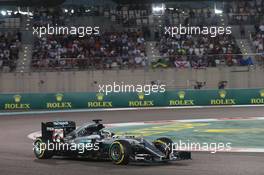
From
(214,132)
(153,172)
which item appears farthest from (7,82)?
(153,172)

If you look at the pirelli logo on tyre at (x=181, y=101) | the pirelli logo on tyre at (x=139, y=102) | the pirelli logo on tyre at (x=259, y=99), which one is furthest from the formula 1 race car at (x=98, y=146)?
the pirelli logo on tyre at (x=259, y=99)

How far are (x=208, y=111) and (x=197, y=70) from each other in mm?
4670

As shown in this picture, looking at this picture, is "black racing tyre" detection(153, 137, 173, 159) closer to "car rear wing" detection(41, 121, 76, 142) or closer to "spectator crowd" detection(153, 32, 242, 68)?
"car rear wing" detection(41, 121, 76, 142)

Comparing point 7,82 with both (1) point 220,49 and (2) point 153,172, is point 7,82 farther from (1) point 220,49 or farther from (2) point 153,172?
(2) point 153,172

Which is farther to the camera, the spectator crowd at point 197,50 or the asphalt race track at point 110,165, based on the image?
the spectator crowd at point 197,50

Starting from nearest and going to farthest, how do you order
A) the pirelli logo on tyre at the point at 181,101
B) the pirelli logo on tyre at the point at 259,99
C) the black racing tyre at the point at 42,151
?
the black racing tyre at the point at 42,151, the pirelli logo on tyre at the point at 181,101, the pirelli logo on tyre at the point at 259,99

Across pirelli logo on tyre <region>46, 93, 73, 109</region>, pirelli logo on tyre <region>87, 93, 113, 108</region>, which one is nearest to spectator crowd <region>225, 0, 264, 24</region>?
pirelli logo on tyre <region>87, 93, 113, 108</region>

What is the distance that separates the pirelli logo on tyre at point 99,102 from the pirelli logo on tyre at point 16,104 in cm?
356

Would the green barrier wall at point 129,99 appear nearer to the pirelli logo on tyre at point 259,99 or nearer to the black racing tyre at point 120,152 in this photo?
the pirelli logo on tyre at point 259,99

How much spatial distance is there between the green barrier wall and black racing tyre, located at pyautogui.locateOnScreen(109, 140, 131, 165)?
2088cm

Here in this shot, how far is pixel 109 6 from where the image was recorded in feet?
140

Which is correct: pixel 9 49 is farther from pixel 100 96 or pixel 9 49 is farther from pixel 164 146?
pixel 164 146

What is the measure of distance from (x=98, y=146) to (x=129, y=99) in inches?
806

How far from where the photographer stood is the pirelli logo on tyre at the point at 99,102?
112 feet
